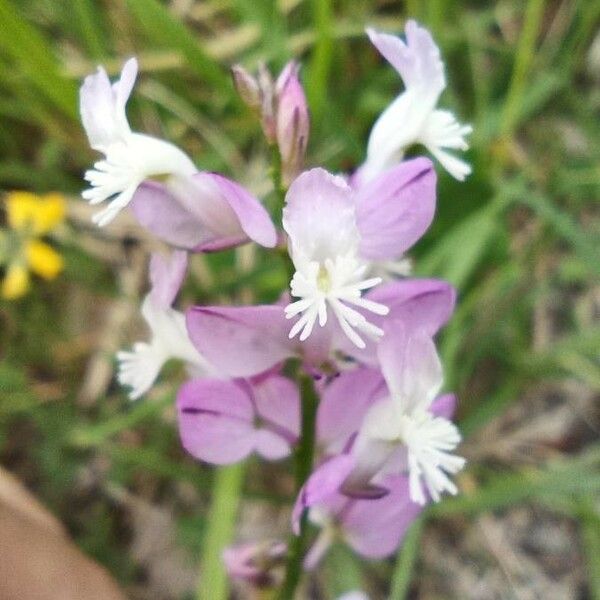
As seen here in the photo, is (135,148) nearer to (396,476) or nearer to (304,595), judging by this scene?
(396,476)

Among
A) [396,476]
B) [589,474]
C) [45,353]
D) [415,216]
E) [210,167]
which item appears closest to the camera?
[415,216]

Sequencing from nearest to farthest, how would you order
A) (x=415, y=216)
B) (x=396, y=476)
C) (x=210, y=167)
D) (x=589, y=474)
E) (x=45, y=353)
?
1. (x=415, y=216)
2. (x=396, y=476)
3. (x=589, y=474)
4. (x=210, y=167)
5. (x=45, y=353)

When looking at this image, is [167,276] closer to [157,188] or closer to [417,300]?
[157,188]

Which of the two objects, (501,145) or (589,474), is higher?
(501,145)

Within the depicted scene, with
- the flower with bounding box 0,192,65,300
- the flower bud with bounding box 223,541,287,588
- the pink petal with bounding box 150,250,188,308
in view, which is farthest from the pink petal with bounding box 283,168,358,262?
the flower with bounding box 0,192,65,300

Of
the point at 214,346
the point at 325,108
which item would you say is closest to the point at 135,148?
the point at 214,346

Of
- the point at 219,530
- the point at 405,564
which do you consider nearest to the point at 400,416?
the point at 405,564
